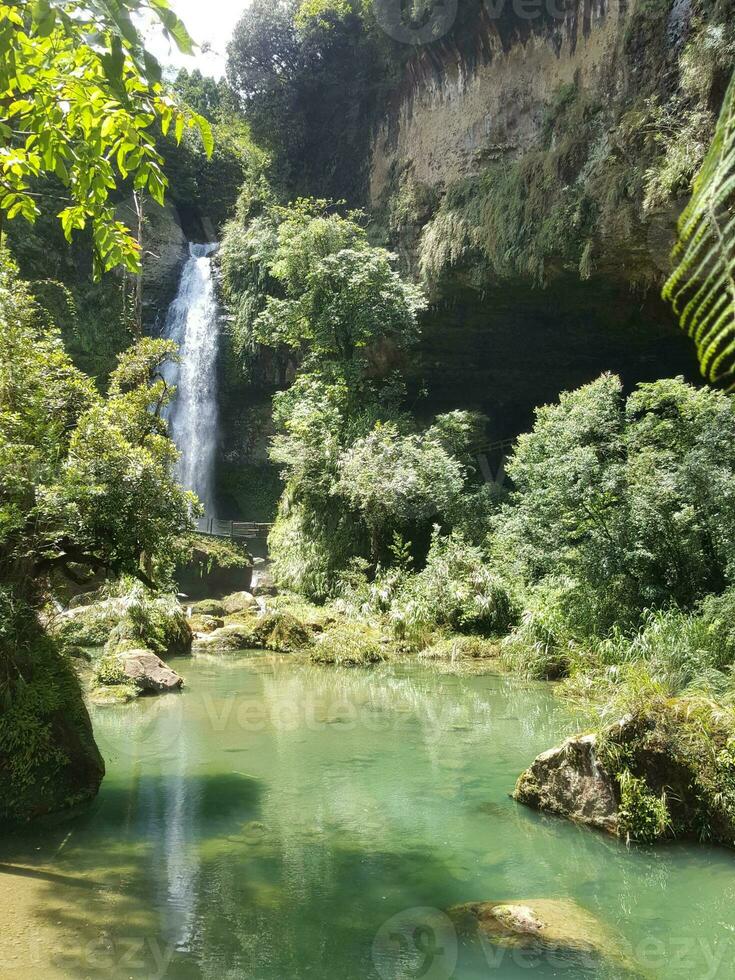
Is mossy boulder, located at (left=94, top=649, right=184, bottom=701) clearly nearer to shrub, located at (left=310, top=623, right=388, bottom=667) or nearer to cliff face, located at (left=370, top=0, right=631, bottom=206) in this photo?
shrub, located at (left=310, top=623, right=388, bottom=667)

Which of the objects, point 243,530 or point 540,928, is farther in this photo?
point 243,530

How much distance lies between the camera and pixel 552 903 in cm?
486

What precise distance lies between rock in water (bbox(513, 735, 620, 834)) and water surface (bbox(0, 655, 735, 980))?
154 millimetres

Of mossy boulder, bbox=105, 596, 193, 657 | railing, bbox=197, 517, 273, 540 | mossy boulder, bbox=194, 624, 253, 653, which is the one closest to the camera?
mossy boulder, bbox=105, 596, 193, 657

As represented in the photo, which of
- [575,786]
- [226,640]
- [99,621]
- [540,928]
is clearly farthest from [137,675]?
[540,928]

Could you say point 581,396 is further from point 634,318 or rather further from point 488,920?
point 488,920

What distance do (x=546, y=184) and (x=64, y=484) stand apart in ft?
43.6

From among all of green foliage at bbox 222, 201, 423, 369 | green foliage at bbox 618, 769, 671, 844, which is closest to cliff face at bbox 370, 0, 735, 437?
green foliage at bbox 222, 201, 423, 369

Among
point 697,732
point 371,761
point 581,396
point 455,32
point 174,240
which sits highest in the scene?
point 455,32

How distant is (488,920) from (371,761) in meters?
3.64

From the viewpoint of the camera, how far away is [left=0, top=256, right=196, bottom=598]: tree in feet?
21.6

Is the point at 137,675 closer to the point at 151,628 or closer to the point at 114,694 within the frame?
the point at 114,694

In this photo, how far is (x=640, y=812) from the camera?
19.5ft

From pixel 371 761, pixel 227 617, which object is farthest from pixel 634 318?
pixel 371 761
